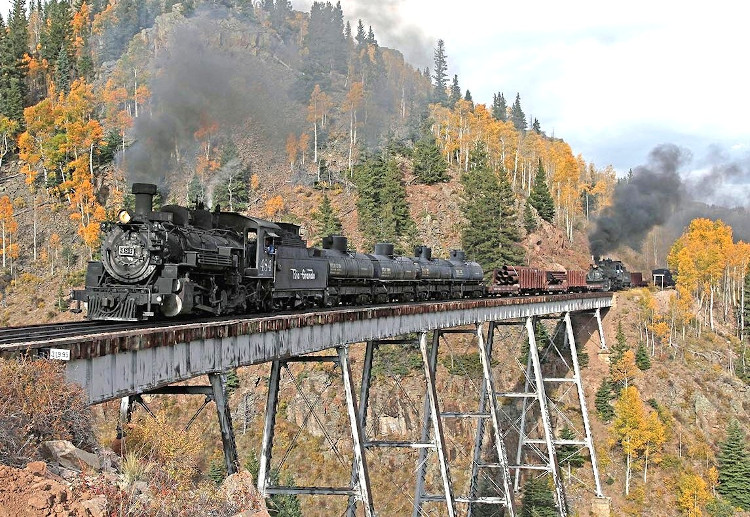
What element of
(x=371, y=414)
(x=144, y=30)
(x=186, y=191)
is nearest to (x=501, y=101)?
(x=144, y=30)

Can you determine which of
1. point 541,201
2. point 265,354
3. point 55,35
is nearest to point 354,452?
point 265,354

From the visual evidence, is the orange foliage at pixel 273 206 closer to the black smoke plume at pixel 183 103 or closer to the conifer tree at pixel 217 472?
the black smoke plume at pixel 183 103

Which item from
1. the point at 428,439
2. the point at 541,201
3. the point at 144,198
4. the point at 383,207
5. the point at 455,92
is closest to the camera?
the point at 144,198

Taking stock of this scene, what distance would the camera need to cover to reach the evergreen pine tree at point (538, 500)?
146ft

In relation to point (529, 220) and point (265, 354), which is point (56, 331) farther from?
point (529, 220)

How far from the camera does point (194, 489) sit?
34.2ft

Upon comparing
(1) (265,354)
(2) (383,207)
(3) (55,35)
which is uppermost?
(3) (55,35)

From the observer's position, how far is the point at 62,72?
101312mm

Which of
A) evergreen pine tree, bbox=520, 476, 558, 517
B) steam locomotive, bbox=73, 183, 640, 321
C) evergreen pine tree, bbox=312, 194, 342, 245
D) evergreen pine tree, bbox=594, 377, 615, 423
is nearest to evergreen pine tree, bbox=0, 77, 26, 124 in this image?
evergreen pine tree, bbox=312, 194, 342, 245

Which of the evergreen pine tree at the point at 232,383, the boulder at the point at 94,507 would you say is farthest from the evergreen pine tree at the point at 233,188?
the boulder at the point at 94,507

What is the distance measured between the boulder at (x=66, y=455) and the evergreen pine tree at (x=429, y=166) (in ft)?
253

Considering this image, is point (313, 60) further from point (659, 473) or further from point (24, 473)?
point (24, 473)

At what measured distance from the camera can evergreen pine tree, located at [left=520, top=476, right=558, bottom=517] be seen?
44.5m

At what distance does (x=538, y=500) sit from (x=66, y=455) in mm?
41124
